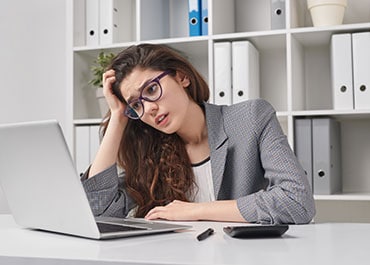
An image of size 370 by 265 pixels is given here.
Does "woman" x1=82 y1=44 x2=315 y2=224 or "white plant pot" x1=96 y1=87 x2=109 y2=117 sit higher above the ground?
"white plant pot" x1=96 y1=87 x2=109 y2=117

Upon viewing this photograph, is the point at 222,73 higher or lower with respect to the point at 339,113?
higher

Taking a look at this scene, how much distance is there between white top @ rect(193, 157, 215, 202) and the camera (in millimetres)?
1749

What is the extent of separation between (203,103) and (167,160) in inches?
8.5

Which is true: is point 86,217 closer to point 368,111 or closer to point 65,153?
point 65,153

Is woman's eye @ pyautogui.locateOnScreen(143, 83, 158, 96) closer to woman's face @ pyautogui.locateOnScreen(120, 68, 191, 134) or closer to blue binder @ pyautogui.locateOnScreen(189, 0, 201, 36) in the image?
woman's face @ pyautogui.locateOnScreen(120, 68, 191, 134)

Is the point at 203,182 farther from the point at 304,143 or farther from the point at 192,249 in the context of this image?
the point at 192,249

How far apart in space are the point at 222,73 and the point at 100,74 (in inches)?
24.3

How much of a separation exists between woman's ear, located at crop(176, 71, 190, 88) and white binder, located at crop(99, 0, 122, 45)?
1003 mm

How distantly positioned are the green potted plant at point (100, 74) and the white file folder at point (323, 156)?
99cm

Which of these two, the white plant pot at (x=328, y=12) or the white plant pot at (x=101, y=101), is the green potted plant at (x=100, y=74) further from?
the white plant pot at (x=328, y=12)

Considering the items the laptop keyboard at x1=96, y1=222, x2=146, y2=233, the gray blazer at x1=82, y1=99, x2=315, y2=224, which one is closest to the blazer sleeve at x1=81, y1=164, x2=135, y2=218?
the gray blazer at x1=82, y1=99, x2=315, y2=224

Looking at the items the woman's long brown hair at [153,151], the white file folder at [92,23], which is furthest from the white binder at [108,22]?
the woman's long brown hair at [153,151]

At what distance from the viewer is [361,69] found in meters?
2.29

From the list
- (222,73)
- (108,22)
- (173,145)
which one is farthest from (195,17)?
(173,145)
